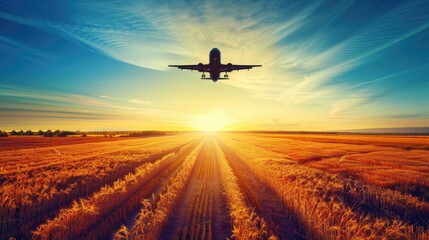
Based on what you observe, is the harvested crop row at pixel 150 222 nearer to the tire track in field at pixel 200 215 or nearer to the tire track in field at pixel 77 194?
the tire track in field at pixel 200 215

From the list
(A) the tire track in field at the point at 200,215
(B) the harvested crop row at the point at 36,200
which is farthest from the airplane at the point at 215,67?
(B) the harvested crop row at the point at 36,200

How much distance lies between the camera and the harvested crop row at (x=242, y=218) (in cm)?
802

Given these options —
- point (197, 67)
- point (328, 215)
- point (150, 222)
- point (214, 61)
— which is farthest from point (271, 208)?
point (197, 67)

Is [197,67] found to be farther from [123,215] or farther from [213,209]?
[123,215]

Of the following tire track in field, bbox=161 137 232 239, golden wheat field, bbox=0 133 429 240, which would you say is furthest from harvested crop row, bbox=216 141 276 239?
tire track in field, bbox=161 137 232 239

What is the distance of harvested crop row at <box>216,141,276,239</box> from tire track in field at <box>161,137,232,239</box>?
0.42 m

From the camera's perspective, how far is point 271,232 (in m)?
8.91

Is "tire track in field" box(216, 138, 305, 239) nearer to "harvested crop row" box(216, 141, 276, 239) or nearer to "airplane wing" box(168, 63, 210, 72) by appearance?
"harvested crop row" box(216, 141, 276, 239)

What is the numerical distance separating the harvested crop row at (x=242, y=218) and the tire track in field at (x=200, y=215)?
0.42m

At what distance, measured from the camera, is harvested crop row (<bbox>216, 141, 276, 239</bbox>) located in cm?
802

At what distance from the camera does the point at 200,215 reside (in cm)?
1082

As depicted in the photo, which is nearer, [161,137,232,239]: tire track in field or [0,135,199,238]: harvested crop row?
[161,137,232,239]: tire track in field

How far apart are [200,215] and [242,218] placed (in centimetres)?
258

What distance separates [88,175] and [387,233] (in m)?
18.6
